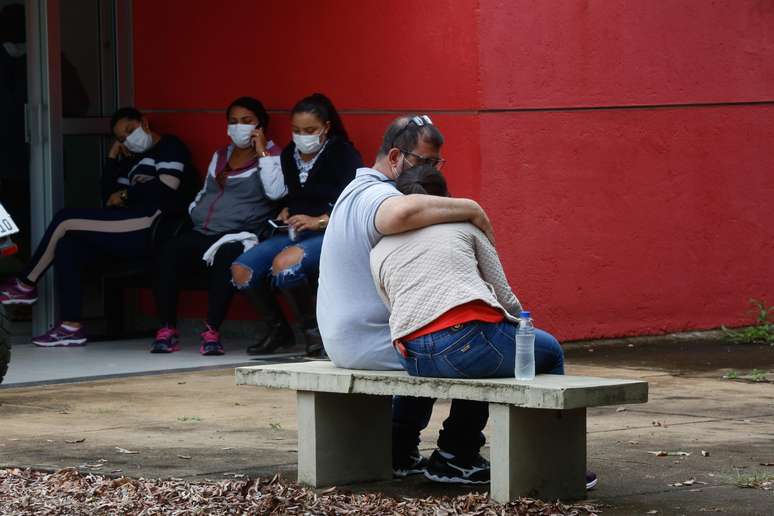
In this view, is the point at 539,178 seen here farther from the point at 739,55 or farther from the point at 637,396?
the point at 637,396

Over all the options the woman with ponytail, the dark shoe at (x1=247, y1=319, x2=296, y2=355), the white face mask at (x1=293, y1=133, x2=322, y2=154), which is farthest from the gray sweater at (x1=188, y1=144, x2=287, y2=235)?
the dark shoe at (x1=247, y1=319, x2=296, y2=355)

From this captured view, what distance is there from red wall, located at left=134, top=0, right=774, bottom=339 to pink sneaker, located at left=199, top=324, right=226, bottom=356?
887 mm

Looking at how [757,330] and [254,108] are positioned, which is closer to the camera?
[254,108]

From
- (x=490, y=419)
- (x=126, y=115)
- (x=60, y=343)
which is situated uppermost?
(x=126, y=115)

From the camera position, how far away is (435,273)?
5.64 m

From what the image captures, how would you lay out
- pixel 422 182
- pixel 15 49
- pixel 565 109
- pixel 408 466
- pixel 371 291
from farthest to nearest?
pixel 15 49
pixel 565 109
pixel 408 466
pixel 371 291
pixel 422 182

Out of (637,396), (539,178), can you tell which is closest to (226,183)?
(539,178)

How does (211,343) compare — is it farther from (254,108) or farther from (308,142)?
(254,108)

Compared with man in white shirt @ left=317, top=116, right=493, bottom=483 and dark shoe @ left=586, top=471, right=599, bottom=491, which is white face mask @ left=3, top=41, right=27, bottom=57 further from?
dark shoe @ left=586, top=471, right=599, bottom=491

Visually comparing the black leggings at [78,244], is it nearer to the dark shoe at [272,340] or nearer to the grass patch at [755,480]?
the dark shoe at [272,340]

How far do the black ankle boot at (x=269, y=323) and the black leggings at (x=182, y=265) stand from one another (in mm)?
195

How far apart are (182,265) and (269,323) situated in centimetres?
71

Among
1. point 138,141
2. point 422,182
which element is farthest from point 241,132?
point 422,182

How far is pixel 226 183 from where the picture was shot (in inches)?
414
